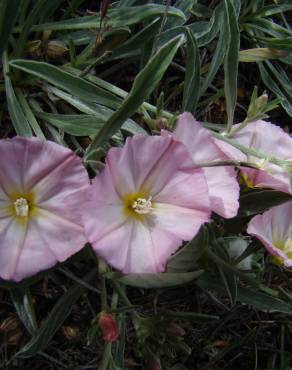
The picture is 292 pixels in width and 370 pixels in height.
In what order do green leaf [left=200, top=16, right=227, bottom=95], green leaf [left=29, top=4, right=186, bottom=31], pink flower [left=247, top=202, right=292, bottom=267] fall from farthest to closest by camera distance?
green leaf [left=200, top=16, right=227, bottom=95], green leaf [left=29, top=4, right=186, bottom=31], pink flower [left=247, top=202, right=292, bottom=267]

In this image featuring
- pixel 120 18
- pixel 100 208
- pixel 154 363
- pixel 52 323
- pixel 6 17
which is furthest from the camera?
pixel 120 18

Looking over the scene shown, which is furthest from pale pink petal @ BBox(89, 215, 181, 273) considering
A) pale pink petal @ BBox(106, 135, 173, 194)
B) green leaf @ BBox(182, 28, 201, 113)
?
green leaf @ BBox(182, 28, 201, 113)

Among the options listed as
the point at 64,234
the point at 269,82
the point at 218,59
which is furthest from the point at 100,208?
the point at 269,82

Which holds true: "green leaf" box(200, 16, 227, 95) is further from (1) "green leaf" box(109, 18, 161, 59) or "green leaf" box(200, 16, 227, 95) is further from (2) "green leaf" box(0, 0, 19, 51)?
(2) "green leaf" box(0, 0, 19, 51)

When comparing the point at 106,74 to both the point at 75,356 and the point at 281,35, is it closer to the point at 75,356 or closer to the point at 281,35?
the point at 281,35

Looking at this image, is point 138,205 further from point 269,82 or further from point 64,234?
→ point 269,82
